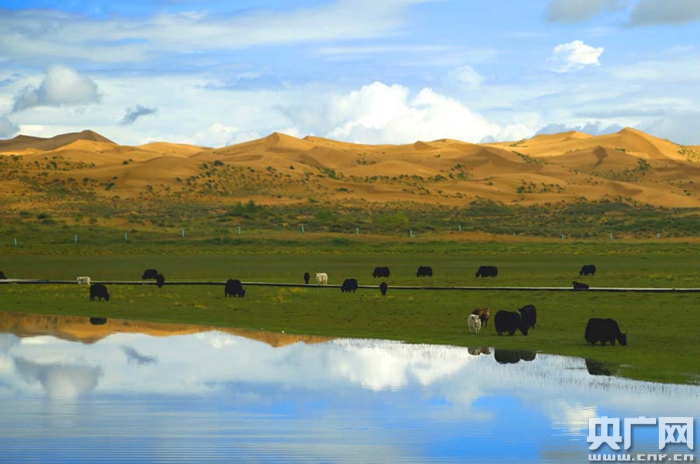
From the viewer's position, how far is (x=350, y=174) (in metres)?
153

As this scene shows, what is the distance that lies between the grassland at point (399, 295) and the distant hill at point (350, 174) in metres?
45.3

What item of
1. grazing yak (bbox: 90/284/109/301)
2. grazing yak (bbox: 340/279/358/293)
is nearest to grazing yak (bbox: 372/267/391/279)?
grazing yak (bbox: 340/279/358/293)

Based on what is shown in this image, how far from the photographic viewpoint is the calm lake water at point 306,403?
48.0ft

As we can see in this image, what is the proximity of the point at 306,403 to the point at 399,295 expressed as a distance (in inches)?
863

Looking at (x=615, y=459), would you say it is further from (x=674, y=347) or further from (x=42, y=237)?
(x=42, y=237)

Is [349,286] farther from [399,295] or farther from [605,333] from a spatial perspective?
[605,333]

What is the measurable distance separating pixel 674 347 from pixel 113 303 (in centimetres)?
2133

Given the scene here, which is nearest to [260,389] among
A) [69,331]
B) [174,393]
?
[174,393]

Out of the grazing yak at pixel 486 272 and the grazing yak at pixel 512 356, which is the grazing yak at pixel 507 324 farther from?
the grazing yak at pixel 486 272

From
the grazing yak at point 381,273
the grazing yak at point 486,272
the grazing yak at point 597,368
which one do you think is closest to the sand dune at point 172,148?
the grazing yak at point 381,273

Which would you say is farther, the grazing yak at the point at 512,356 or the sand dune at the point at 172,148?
the sand dune at the point at 172,148
